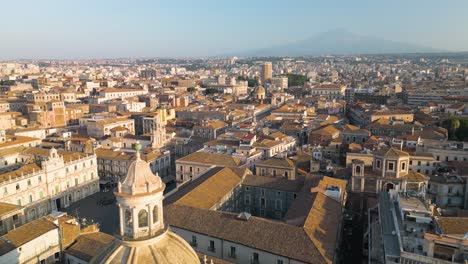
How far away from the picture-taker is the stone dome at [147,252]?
1289cm

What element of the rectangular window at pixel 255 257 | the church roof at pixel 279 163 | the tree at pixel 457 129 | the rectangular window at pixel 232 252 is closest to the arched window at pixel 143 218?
the rectangular window at pixel 255 257

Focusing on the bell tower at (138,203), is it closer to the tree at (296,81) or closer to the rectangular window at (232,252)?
the rectangular window at (232,252)

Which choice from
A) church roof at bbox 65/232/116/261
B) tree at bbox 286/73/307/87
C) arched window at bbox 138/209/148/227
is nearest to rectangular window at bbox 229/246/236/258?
church roof at bbox 65/232/116/261

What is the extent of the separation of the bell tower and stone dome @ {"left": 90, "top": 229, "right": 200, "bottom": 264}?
0.23m

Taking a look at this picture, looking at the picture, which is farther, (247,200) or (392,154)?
(247,200)

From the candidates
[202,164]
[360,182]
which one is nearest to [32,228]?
[202,164]

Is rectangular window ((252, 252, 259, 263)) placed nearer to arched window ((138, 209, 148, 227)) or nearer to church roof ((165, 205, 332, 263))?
church roof ((165, 205, 332, 263))

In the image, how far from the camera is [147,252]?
1302cm

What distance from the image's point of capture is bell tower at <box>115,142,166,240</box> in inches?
514

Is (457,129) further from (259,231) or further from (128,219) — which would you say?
(128,219)

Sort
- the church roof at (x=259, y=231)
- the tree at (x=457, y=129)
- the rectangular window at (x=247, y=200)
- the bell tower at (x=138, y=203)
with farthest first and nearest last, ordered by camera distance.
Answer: the tree at (x=457, y=129)
the rectangular window at (x=247, y=200)
the church roof at (x=259, y=231)
the bell tower at (x=138, y=203)

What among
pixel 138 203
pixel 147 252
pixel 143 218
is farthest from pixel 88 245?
pixel 138 203

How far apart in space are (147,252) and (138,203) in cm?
164

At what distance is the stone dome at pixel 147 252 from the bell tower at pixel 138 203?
232mm
